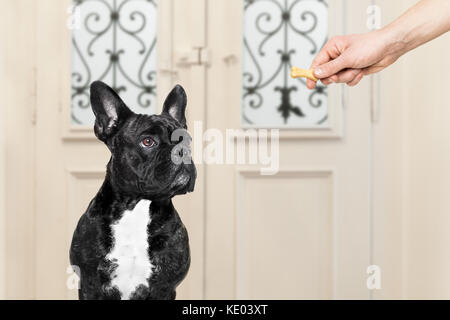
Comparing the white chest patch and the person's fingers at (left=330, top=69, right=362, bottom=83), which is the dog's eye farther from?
the person's fingers at (left=330, top=69, right=362, bottom=83)

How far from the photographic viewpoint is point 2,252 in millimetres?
1668

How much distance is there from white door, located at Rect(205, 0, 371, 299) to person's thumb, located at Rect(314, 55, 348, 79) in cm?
63

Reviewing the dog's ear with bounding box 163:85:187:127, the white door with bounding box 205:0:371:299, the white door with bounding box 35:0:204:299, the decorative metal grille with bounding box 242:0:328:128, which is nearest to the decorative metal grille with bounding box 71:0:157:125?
the white door with bounding box 35:0:204:299

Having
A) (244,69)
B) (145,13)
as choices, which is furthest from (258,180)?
(145,13)

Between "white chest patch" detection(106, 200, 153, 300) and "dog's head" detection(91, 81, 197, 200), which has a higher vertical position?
"dog's head" detection(91, 81, 197, 200)

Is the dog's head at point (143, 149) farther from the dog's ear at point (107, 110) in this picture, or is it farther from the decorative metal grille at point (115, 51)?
the decorative metal grille at point (115, 51)

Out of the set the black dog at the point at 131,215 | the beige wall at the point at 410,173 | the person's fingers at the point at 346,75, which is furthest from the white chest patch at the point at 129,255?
the beige wall at the point at 410,173

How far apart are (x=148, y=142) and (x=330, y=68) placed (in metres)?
0.43

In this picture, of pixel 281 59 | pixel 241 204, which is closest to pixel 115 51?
pixel 281 59

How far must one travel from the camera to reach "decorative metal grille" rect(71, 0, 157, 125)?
1.68m

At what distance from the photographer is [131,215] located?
2.98 ft

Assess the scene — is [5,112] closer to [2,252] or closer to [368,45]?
[2,252]

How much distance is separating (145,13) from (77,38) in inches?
9.9

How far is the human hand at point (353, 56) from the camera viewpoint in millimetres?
1040
